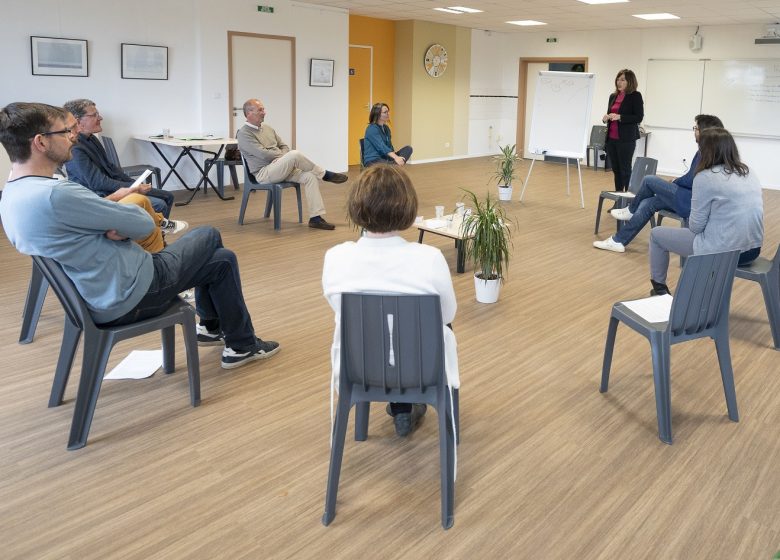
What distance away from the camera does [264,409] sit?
9.92 ft

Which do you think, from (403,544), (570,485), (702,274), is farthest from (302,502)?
(702,274)

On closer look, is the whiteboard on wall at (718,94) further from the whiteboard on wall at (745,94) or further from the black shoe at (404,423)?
the black shoe at (404,423)

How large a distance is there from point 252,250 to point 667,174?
8424mm

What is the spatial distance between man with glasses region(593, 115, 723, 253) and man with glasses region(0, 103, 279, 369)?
359 centimetres

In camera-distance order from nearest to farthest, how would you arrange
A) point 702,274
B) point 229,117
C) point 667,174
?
point 702,274 → point 229,117 → point 667,174

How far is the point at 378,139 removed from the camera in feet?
24.1

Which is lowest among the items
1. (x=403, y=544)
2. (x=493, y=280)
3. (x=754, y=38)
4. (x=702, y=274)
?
(x=403, y=544)

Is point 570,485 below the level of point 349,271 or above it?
below

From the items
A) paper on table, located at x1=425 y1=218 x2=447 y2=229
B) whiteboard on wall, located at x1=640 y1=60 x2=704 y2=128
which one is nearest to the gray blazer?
paper on table, located at x1=425 y1=218 x2=447 y2=229

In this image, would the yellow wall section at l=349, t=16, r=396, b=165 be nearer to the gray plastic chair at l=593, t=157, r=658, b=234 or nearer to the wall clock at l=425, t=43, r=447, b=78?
the wall clock at l=425, t=43, r=447, b=78

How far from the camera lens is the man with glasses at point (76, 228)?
8.14 feet

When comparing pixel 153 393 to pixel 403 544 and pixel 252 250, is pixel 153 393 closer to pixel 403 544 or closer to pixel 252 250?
pixel 403 544

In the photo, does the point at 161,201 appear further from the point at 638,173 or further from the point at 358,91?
the point at 358,91

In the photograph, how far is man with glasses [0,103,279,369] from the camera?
97.7 inches
